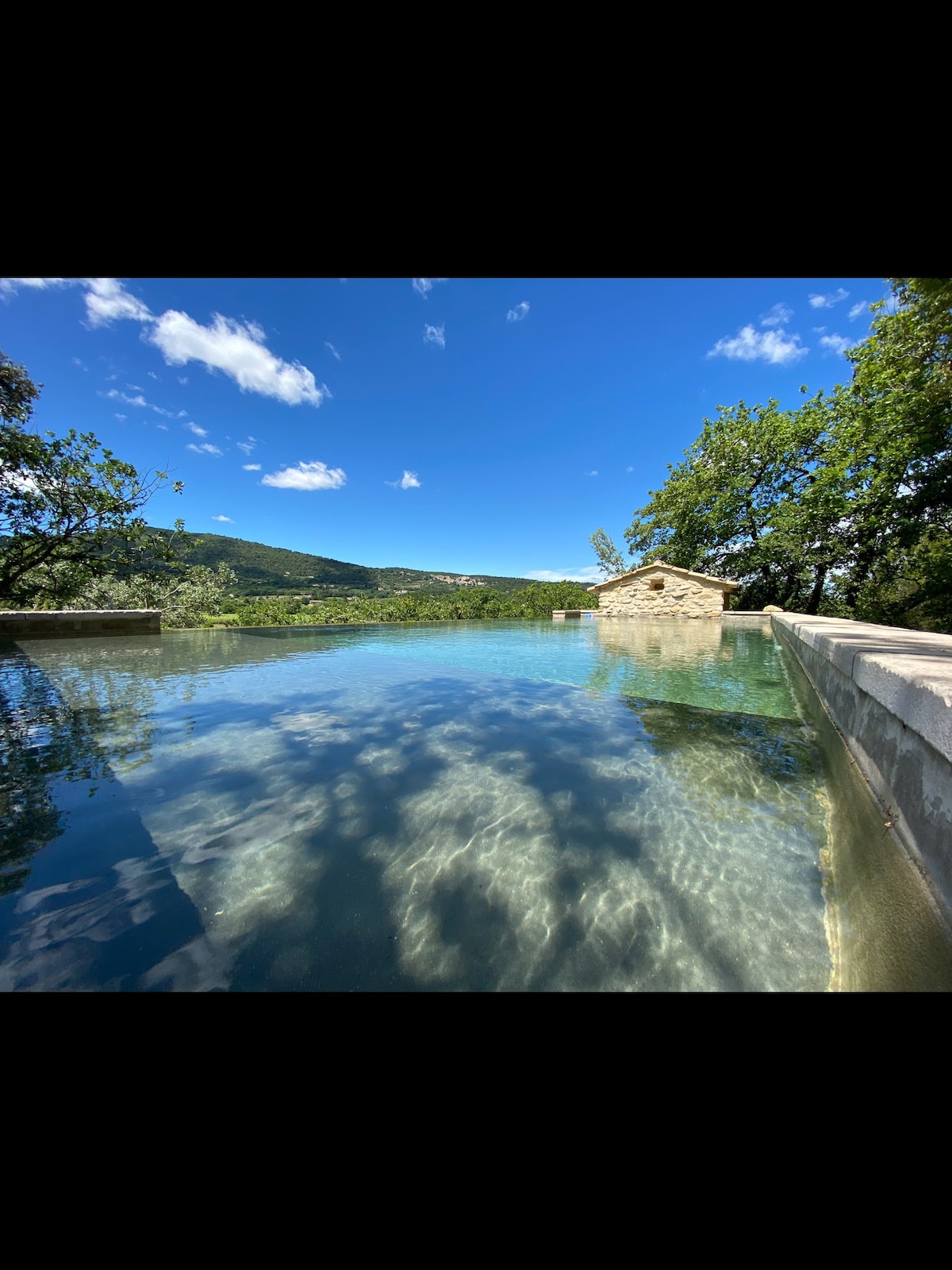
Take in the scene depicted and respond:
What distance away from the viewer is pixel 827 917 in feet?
5.39

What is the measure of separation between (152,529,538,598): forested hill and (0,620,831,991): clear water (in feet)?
145

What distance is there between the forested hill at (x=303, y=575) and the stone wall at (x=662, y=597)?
2993 cm

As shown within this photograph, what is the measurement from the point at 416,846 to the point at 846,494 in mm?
16846

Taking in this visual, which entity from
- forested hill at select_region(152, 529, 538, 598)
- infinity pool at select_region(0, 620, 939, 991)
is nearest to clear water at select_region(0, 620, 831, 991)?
infinity pool at select_region(0, 620, 939, 991)

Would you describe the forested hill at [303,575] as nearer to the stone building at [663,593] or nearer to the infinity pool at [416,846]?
the stone building at [663,593]

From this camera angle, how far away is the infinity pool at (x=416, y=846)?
1.51 metres

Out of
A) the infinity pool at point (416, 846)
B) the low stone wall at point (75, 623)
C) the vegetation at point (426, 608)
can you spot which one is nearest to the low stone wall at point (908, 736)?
the infinity pool at point (416, 846)

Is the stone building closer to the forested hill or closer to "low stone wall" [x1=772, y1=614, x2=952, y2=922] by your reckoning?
"low stone wall" [x1=772, y1=614, x2=952, y2=922]

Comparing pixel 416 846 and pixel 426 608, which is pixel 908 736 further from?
pixel 426 608

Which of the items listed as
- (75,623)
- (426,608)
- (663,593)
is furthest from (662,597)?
(75,623)

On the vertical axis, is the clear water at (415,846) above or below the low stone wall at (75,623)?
below
